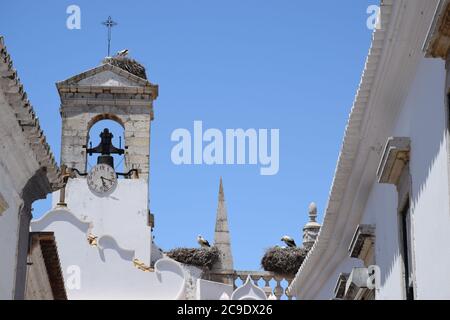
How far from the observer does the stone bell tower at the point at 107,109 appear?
26891 millimetres

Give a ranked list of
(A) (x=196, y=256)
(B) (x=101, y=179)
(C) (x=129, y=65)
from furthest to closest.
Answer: (C) (x=129, y=65) → (A) (x=196, y=256) → (B) (x=101, y=179)

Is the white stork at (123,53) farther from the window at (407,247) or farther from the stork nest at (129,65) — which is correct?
the window at (407,247)

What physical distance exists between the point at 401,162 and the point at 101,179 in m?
15.1

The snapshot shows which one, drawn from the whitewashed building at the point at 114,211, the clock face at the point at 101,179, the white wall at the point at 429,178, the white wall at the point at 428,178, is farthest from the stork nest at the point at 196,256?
the white wall at the point at 429,178

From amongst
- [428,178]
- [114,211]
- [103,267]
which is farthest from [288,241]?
[428,178]

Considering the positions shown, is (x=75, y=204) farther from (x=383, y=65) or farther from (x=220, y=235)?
(x=383, y=65)

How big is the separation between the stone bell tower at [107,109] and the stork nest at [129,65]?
719 millimetres

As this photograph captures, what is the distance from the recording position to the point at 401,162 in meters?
12.0

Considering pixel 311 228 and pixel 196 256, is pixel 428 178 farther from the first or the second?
pixel 311 228

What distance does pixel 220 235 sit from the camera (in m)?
29.3

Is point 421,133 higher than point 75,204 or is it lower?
lower

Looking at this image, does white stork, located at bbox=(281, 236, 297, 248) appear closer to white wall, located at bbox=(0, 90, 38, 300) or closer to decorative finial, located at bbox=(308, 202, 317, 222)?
decorative finial, located at bbox=(308, 202, 317, 222)
